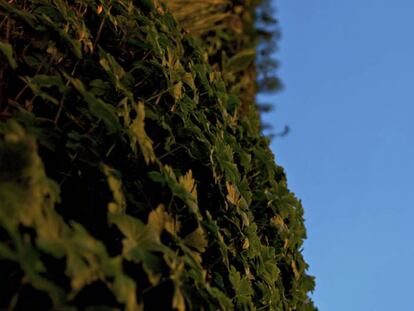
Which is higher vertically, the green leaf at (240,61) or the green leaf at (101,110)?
the green leaf at (240,61)

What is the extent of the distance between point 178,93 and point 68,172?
24.8 inches

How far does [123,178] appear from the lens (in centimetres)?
179

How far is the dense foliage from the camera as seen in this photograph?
50.8 inches

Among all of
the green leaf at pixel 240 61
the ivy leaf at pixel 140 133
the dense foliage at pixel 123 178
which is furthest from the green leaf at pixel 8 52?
the green leaf at pixel 240 61

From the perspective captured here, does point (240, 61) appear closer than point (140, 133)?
No

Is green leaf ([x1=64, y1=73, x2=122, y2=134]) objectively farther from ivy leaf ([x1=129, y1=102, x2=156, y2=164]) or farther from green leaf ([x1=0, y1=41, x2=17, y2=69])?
green leaf ([x1=0, y1=41, x2=17, y2=69])

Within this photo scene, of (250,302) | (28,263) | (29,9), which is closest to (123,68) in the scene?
(29,9)

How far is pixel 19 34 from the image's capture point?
196 cm

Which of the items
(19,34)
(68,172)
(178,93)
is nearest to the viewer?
(68,172)

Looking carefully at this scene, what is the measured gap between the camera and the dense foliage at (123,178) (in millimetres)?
1290

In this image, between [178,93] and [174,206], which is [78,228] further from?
[178,93]

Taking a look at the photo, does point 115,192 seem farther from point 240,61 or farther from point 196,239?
point 240,61

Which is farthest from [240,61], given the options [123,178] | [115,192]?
[115,192]

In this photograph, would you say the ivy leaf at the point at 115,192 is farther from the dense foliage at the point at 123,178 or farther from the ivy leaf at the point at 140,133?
the ivy leaf at the point at 140,133
